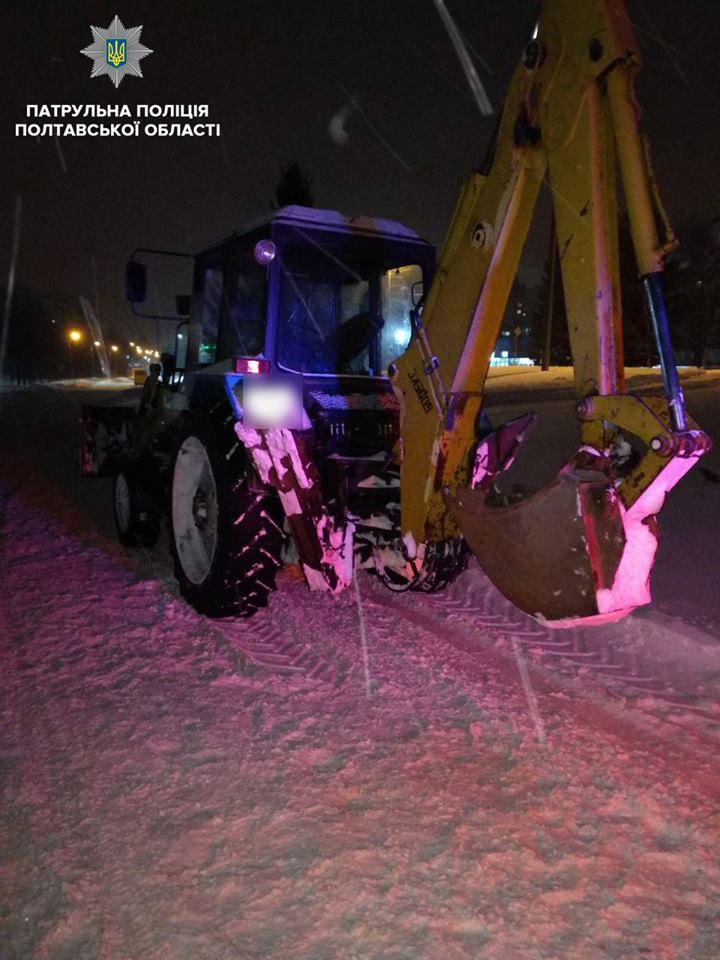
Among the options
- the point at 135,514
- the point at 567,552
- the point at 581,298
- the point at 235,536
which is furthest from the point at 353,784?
the point at 135,514

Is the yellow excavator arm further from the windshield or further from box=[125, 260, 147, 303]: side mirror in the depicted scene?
box=[125, 260, 147, 303]: side mirror

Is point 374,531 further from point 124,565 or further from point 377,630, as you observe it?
point 124,565

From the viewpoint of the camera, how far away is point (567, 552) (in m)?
2.96

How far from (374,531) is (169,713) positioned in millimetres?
1717

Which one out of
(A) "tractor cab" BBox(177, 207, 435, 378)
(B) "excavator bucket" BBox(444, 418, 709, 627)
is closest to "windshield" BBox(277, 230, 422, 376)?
(A) "tractor cab" BBox(177, 207, 435, 378)

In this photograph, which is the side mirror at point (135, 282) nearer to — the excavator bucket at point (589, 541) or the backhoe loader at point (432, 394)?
the backhoe loader at point (432, 394)

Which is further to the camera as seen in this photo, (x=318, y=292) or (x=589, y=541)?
(x=318, y=292)

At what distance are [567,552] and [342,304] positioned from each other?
2968 mm

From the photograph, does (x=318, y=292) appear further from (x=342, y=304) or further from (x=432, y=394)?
(x=432, y=394)

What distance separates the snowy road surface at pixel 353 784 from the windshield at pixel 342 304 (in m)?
1.83

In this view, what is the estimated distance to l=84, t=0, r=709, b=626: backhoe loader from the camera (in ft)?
9.58

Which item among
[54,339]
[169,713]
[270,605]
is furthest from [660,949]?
[54,339]

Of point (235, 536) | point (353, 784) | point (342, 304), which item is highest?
point (342, 304)

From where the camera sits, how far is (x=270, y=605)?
517 centimetres
